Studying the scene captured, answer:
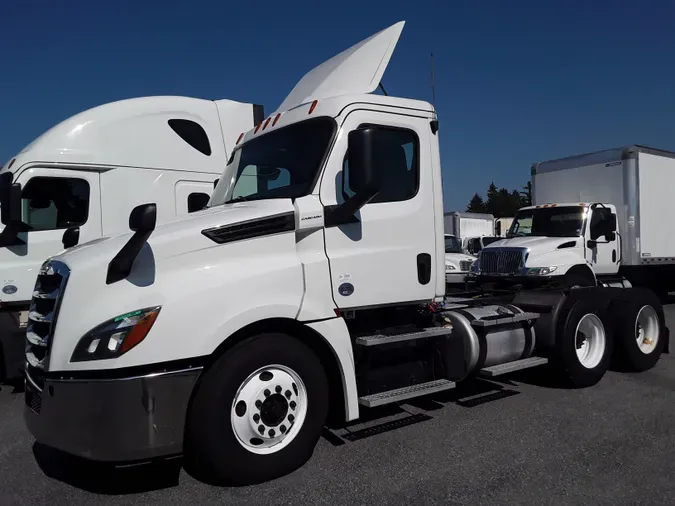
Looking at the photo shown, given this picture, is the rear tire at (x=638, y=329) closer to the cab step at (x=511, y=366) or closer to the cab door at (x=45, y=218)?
the cab step at (x=511, y=366)

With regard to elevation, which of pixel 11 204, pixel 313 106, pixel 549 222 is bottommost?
pixel 549 222

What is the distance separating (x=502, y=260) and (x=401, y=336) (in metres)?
6.11

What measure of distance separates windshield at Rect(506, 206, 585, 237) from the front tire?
Result: 7561mm

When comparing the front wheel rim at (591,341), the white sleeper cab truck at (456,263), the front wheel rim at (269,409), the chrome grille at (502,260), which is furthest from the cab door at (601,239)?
the front wheel rim at (269,409)

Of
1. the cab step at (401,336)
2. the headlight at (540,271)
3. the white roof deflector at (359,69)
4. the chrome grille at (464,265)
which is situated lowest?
the chrome grille at (464,265)

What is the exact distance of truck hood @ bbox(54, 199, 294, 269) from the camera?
3.66 m

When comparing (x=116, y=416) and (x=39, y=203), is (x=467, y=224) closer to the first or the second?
(x=39, y=203)

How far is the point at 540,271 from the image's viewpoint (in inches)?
372

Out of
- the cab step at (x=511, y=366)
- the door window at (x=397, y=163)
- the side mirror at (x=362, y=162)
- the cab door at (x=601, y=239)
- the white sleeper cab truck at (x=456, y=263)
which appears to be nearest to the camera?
the side mirror at (x=362, y=162)

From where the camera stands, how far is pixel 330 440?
188 inches

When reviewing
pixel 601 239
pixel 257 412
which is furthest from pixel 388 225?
pixel 601 239

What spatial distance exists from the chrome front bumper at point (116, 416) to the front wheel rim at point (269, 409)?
0.42 metres

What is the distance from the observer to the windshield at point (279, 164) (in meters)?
4.43

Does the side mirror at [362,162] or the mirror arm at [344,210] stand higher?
the side mirror at [362,162]
